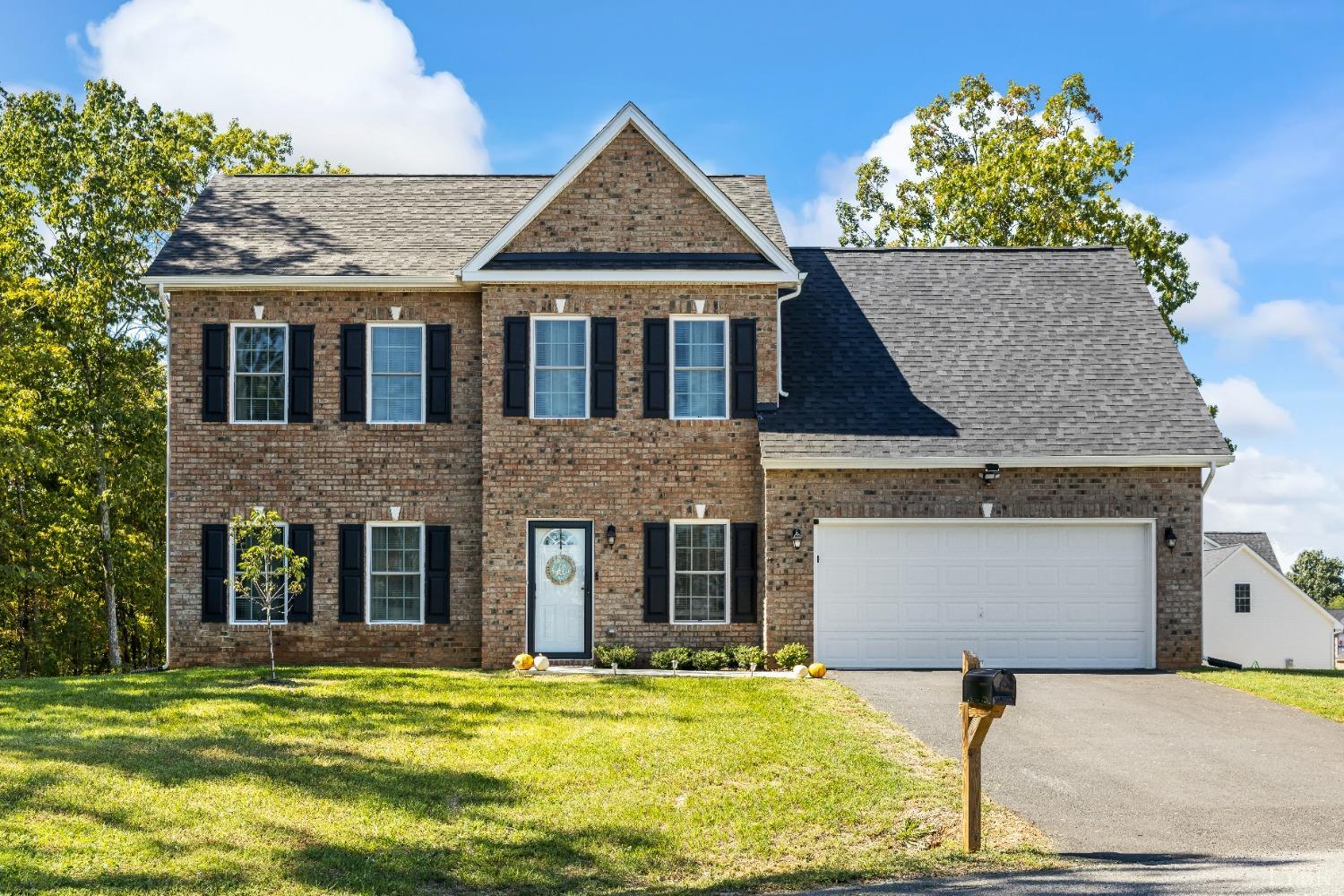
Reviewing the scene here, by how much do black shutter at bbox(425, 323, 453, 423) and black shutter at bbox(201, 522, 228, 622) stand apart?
3.57 m

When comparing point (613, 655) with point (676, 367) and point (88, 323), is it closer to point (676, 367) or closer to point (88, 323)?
point (676, 367)

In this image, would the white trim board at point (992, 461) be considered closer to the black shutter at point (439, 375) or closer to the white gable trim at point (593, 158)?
the white gable trim at point (593, 158)

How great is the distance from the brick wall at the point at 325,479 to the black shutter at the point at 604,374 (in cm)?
187

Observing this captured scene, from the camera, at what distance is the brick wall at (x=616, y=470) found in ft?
55.1

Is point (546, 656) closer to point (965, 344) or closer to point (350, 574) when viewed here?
point (350, 574)

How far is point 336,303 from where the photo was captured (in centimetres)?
1736

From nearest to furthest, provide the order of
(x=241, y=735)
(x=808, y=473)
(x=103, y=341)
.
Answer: (x=241, y=735) < (x=808, y=473) < (x=103, y=341)

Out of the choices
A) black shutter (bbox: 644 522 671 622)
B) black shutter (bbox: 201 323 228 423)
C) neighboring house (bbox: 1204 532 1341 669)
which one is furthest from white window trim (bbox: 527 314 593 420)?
neighboring house (bbox: 1204 532 1341 669)

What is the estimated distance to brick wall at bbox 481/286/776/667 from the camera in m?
16.8

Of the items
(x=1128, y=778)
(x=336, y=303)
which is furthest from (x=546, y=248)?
(x=1128, y=778)

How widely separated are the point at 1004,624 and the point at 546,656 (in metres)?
6.61

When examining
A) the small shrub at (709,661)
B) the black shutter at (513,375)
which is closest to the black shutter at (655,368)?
the black shutter at (513,375)

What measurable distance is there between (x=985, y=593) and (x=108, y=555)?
21.7 meters

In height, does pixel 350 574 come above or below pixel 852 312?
below
